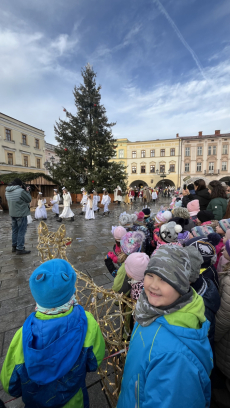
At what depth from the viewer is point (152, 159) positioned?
37.4 metres

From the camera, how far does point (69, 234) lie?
269 inches

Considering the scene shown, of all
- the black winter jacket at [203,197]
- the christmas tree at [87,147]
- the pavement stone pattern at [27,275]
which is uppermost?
the christmas tree at [87,147]

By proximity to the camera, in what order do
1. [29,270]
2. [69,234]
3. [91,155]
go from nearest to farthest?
[29,270] → [69,234] → [91,155]

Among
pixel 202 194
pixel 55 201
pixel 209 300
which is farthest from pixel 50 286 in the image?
pixel 55 201

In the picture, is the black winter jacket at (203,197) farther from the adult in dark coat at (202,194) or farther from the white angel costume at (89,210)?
the white angel costume at (89,210)

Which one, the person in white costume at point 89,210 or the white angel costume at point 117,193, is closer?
the person in white costume at point 89,210

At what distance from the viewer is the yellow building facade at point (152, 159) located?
1426 inches

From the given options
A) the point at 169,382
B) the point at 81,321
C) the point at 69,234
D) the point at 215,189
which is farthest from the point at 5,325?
the point at 69,234

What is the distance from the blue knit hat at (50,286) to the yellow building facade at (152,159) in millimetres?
35954

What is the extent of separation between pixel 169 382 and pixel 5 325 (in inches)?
92.0

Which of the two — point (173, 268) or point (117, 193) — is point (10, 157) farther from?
point (173, 268)

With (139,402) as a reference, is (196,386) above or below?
above

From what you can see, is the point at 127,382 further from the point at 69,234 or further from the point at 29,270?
the point at 69,234

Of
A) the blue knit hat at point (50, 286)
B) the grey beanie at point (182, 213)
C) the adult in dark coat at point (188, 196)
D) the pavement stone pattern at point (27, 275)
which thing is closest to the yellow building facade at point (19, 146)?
the pavement stone pattern at point (27, 275)
